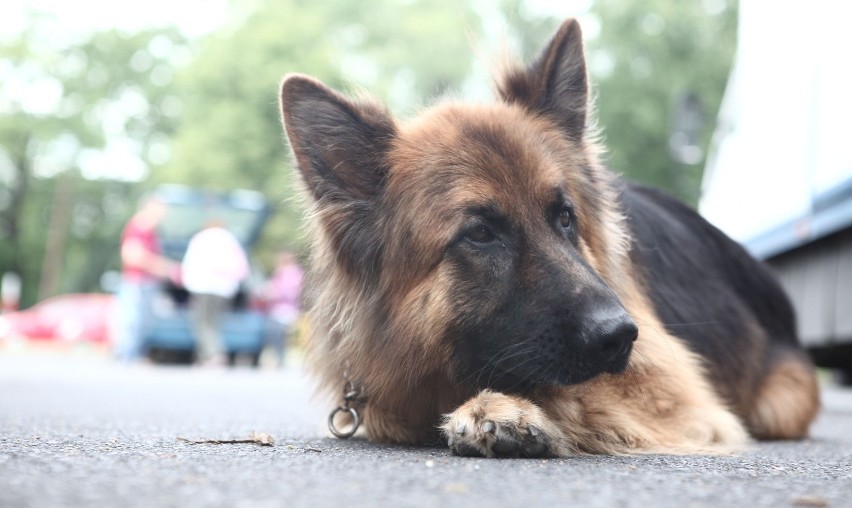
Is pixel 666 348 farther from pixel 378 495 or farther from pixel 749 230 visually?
pixel 749 230

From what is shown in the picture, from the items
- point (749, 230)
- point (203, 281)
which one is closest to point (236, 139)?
point (203, 281)

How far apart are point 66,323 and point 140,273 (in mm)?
16442

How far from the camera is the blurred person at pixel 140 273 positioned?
15703 millimetres

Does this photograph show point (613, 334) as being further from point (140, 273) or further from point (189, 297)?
point (189, 297)

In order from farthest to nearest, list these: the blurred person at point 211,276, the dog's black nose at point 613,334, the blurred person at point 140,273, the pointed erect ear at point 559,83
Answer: the blurred person at point 140,273 → the blurred person at point 211,276 → the pointed erect ear at point 559,83 → the dog's black nose at point 613,334

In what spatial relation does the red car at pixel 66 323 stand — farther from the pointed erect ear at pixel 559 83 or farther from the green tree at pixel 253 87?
the pointed erect ear at pixel 559 83

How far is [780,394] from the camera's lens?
5.41 metres

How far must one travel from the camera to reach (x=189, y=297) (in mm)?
17312

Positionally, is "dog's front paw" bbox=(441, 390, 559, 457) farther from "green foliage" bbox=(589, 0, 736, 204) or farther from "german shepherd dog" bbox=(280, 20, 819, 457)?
"green foliage" bbox=(589, 0, 736, 204)

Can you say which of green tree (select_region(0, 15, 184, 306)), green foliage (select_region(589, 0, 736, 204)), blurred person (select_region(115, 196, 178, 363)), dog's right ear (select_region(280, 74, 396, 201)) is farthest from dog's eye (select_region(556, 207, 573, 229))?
green tree (select_region(0, 15, 184, 306))

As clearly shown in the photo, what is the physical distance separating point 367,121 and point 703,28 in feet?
70.7

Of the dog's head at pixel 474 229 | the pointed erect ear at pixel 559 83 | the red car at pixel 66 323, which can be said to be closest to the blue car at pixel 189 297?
the red car at pixel 66 323

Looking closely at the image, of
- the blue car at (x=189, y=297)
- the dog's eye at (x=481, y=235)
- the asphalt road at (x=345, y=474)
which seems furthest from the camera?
the blue car at (x=189, y=297)

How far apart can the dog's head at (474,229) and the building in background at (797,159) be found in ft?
9.61
